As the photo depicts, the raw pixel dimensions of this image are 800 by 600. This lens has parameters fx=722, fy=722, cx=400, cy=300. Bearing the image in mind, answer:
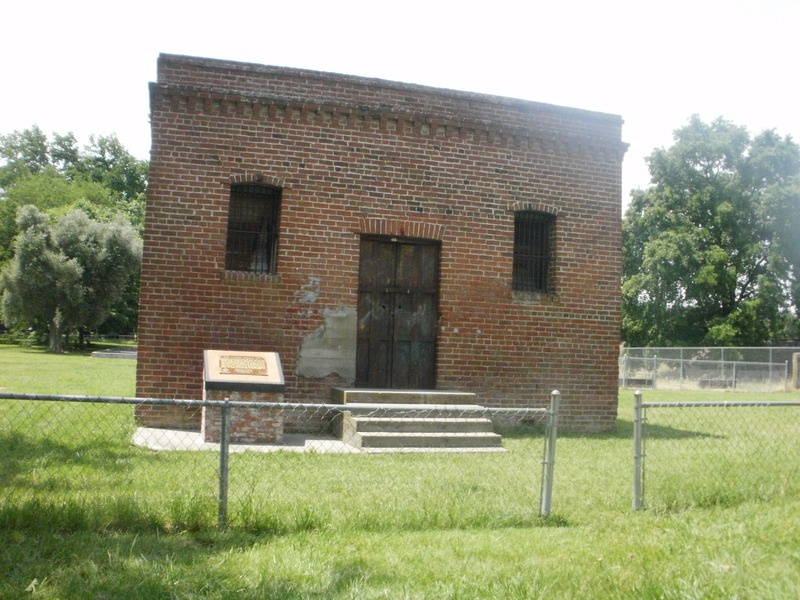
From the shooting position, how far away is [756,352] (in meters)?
30.9

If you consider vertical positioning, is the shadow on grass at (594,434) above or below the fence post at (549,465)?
below

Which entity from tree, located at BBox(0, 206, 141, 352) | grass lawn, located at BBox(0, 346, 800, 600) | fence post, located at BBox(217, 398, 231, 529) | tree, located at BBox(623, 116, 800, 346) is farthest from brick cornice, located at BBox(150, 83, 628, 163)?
tree, located at BBox(0, 206, 141, 352)

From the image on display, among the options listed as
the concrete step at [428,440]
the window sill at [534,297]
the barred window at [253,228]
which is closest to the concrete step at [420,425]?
the concrete step at [428,440]

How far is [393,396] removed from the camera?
10367 mm

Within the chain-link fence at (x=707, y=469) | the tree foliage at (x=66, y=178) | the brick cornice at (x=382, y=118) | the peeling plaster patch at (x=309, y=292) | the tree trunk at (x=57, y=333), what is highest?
the tree foliage at (x=66, y=178)

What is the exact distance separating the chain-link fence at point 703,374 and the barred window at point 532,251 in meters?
18.0

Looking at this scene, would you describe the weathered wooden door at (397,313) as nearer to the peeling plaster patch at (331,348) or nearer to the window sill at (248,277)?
the peeling plaster patch at (331,348)

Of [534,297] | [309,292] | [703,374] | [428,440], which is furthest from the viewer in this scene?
[703,374]

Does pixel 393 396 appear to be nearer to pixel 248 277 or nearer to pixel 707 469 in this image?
pixel 248 277

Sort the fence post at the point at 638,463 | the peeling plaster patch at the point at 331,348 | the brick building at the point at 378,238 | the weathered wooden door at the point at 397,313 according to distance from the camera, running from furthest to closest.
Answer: the weathered wooden door at the point at 397,313 < the peeling plaster patch at the point at 331,348 < the brick building at the point at 378,238 < the fence post at the point at 638,463

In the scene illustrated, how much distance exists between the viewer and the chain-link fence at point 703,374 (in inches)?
→ 1099

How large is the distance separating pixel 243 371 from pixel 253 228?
2.66 meters

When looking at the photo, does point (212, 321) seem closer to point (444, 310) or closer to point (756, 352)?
point (444, 310)

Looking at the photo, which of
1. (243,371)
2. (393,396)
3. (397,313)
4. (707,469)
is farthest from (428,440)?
(707,469)
